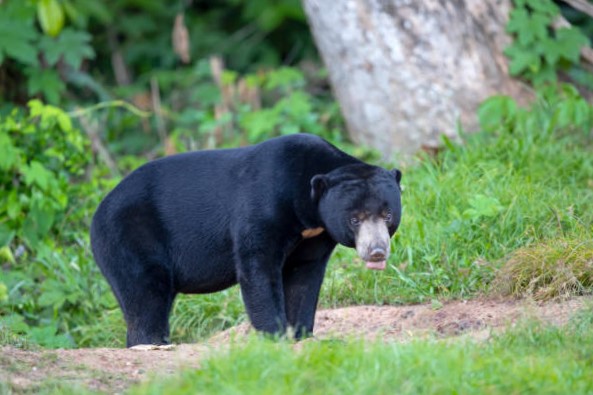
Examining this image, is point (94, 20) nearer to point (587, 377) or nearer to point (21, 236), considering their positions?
point (21, 236)

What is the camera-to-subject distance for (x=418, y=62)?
9.74 metres

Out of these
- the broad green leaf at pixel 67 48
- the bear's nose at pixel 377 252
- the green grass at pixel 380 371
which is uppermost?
the broad green leaf at pixel 67 48

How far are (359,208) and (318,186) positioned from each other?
25cm

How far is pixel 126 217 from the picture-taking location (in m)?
6.34

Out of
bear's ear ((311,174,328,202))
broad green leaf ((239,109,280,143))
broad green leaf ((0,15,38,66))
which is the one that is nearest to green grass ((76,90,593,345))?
bear's ear ((311,174,328,202))

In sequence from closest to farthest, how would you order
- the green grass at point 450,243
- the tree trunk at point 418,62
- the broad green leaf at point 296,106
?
1. the green grass at point 450,243
2. the tree trunk at point 418,62
3. the broad green leaf at point 296,106

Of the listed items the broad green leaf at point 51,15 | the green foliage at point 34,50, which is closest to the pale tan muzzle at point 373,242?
the broad green leaf at point 51,15

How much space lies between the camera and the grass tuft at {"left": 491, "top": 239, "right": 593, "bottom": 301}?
6.27 metres

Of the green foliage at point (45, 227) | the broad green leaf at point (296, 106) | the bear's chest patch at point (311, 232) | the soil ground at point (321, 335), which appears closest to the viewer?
the soil ground at point (321, 335)

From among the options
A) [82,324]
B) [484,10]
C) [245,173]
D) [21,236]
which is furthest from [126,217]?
[484,10]

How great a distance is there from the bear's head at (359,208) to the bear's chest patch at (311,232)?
0.14 metres

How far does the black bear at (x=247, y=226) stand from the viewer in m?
5.80

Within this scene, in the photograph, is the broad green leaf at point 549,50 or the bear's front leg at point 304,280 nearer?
the bear's front leg at point 304,280

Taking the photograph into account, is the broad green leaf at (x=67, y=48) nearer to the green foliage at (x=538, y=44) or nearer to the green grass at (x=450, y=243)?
the green grass at (x=450, y=243)
